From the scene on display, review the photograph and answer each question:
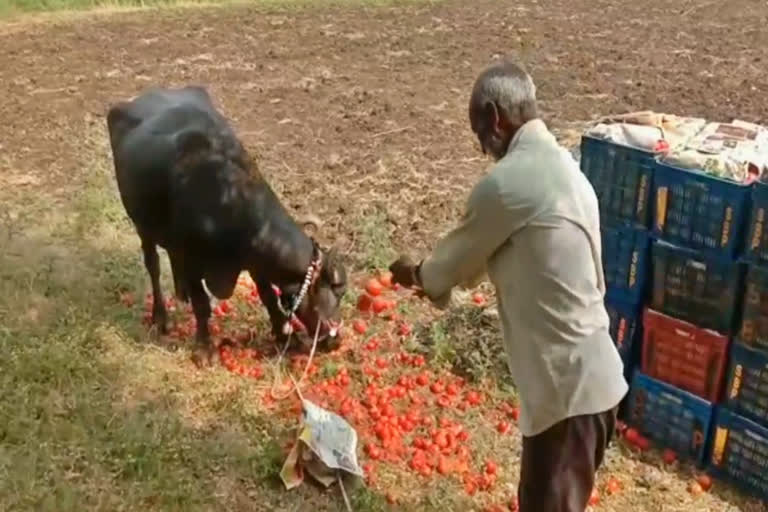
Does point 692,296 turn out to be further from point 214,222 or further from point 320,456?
point 214,222

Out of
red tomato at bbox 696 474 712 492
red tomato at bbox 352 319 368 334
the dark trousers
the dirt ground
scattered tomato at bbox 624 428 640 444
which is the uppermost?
the dark trousers

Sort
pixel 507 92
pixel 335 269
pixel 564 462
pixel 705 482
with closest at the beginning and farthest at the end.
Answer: pixel 507 92, pixel 564 462, pixel 705 482, pixel 335 269

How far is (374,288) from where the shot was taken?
719 centimetres

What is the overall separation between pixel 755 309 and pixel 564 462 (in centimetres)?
161

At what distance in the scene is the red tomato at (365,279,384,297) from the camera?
23.5 ft

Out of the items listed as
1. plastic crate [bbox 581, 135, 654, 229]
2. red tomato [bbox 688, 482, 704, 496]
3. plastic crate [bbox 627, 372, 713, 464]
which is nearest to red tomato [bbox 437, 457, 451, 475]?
plastic crate [bbox 627, 372, 713, 464]

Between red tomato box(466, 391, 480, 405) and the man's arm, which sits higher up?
the man's arm

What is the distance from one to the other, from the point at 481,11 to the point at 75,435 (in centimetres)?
1081

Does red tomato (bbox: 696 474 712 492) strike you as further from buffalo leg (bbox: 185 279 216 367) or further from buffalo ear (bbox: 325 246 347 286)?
buffalo leg (bbox: 185 279 216 367)

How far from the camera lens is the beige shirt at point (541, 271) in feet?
12.6

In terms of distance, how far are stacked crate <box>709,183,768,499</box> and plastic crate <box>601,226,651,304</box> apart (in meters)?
0.58

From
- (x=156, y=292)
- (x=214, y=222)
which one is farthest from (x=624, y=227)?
(x=156, y=292)

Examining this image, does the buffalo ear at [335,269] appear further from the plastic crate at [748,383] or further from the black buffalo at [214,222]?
the plastic crate at [748,383]

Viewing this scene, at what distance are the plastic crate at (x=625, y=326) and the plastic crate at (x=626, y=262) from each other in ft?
0.15
